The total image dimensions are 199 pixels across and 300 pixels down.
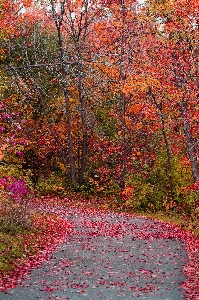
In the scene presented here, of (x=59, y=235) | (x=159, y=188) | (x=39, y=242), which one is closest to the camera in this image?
(x=39, y=242)

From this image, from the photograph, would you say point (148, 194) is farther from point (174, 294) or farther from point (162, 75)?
point (174, 294)

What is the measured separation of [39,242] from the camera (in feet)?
42.4

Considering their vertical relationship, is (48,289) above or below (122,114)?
below

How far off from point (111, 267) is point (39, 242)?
2.57m

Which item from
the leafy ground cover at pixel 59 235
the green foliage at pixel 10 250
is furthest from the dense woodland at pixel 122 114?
the green foliage at pixel 10 250

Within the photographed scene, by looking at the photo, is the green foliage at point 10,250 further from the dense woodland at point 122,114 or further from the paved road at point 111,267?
the dense woodland at point 122,114

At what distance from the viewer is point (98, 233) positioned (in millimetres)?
15312

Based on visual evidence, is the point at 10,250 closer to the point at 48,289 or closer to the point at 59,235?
the point at 48,289

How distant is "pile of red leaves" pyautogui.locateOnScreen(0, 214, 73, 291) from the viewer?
9859mm

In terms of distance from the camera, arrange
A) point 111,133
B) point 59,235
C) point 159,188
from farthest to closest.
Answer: point 111,133
point 159,188
point 59,235

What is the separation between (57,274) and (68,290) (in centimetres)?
116

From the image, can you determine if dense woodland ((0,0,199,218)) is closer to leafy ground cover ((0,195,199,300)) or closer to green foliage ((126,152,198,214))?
green foliage ((126,152,198,214))

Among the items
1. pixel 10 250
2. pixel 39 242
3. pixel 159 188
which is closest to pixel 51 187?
pixel 159 188

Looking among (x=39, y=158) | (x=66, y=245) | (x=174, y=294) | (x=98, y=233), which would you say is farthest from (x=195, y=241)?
(x=39, y=158)
